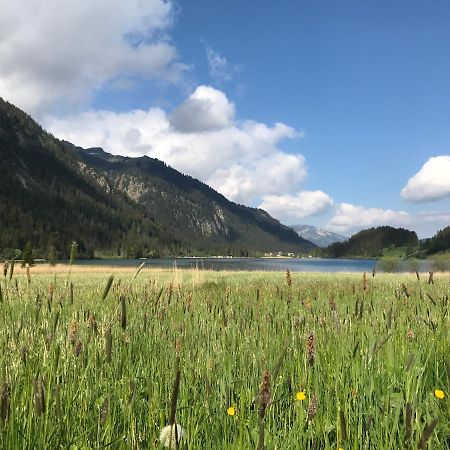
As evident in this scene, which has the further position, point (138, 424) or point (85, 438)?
point (138, 424)

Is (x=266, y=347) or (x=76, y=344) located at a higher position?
(x=76, y=344)

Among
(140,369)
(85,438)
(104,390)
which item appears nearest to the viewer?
(85,438)

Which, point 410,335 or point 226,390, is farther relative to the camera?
point 410,335

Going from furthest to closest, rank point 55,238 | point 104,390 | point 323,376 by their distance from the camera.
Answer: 1. point 55,238
2. point 323,376
3. point 104,390

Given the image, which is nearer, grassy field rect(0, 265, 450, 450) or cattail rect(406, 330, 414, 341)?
grassy field rect(0, 265, 450, 450)

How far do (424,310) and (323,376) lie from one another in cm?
353

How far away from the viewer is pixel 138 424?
2.58m

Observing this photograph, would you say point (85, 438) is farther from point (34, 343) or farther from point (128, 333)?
point (128, 333)

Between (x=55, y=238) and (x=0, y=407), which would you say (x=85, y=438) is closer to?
(x=0, y=407)

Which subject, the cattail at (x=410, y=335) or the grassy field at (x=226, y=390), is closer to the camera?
the grassy field at (x=226, y=390)

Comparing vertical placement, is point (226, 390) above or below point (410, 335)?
above

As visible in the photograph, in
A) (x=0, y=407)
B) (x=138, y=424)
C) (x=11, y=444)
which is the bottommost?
(x=138, y=424)

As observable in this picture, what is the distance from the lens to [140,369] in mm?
3564

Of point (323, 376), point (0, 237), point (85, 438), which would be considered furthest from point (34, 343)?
point (0, 237)
